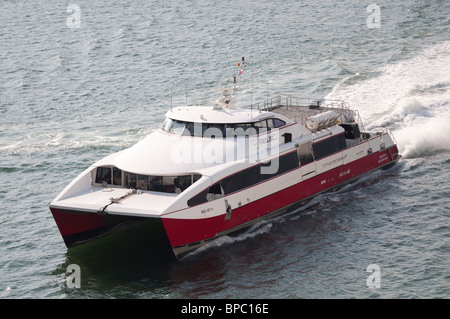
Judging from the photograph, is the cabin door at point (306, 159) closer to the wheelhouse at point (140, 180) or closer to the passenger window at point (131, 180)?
the wheelhouse at point (140, 180)

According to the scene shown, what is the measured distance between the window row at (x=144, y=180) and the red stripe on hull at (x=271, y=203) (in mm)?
1805

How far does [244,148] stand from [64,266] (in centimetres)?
887

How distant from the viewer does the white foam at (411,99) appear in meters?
39.4

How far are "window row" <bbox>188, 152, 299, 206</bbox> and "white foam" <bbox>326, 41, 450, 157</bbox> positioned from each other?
10.4 m

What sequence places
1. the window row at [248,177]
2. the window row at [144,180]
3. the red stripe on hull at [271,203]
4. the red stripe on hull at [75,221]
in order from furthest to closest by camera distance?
the window row at [144,180] → the red stripe on hull at [75,221] → the window row at [248,177] → the red stripe on hull at [271,203]

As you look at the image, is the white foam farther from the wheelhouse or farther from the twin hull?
the wheelhouse

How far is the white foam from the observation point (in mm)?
39419

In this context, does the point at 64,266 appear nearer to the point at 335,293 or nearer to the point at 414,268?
the point at 335,293

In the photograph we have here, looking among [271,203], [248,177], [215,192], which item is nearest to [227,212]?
[215,192]

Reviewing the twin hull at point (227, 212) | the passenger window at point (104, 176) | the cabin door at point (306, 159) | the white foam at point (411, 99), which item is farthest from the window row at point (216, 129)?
the white foam at point (411, 99)

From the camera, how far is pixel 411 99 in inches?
1697

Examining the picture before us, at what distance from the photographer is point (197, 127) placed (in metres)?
31.1

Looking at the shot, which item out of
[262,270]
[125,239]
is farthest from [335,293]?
[125,239]

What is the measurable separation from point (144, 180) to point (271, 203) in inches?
224
